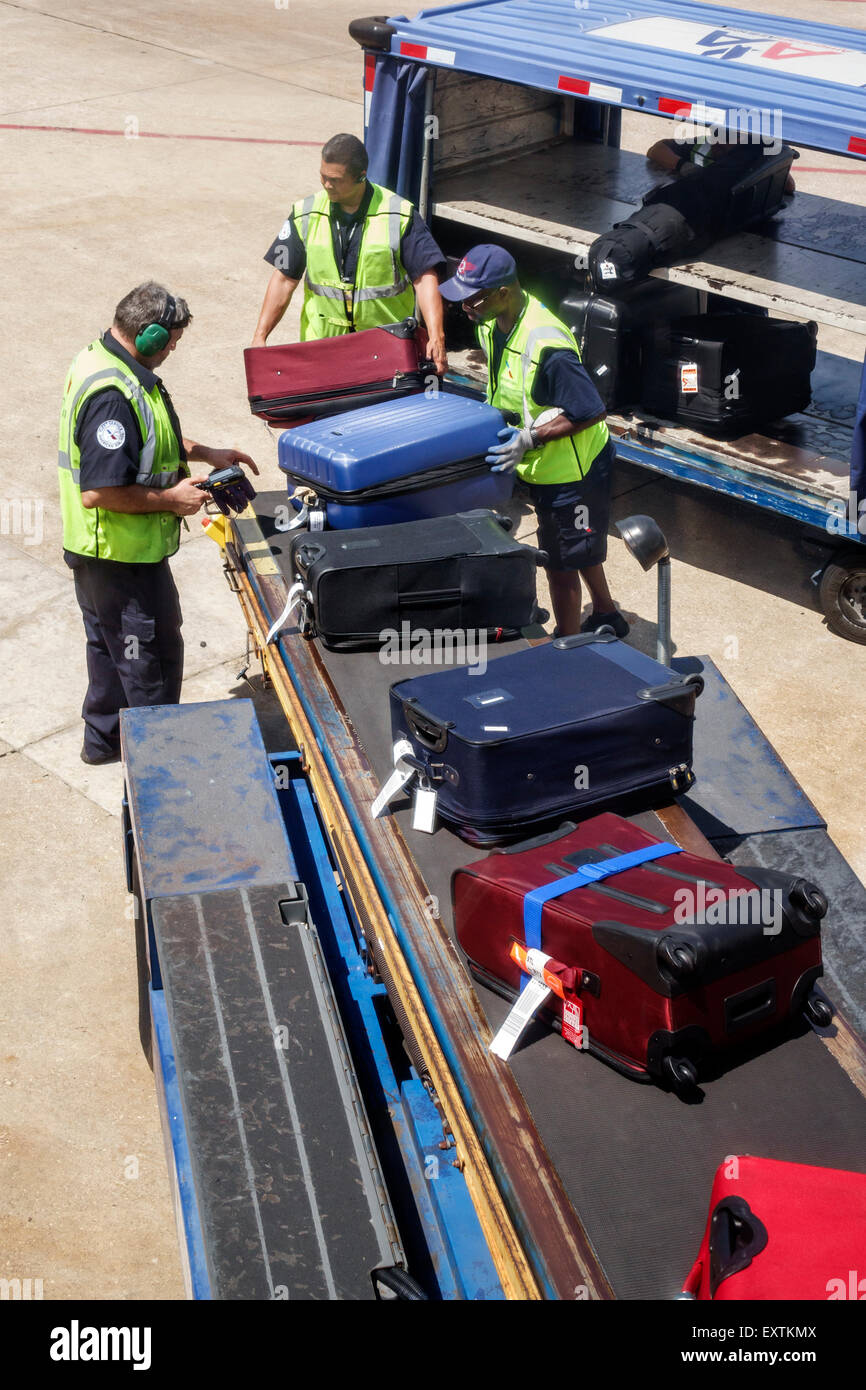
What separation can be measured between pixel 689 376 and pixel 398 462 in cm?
247

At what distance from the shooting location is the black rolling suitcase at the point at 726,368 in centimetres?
664

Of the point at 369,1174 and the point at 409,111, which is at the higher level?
the point at 409,111

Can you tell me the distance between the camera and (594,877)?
301cm

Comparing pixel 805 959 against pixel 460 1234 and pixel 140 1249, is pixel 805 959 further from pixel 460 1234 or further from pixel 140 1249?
pixel 140 1249

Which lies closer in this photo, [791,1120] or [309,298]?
[791,1120]

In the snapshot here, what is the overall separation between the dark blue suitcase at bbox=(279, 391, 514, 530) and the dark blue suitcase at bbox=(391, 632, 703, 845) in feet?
3.92

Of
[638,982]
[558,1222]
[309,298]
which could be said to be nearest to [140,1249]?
[558,1222]

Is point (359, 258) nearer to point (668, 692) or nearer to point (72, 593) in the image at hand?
point (72, 593)

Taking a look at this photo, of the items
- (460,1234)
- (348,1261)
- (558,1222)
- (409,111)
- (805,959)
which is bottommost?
(460,1234)

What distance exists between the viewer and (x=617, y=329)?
22.0 ft

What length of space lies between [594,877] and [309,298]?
399 centimetres

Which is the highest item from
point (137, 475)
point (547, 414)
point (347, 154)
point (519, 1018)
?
point (347, 154)

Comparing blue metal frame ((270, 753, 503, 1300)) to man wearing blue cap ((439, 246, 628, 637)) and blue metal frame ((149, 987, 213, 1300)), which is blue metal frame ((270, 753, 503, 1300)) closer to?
blue metal frame ((149, 987, 213, 1300))

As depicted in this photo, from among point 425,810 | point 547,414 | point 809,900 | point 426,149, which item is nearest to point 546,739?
point 425,810
